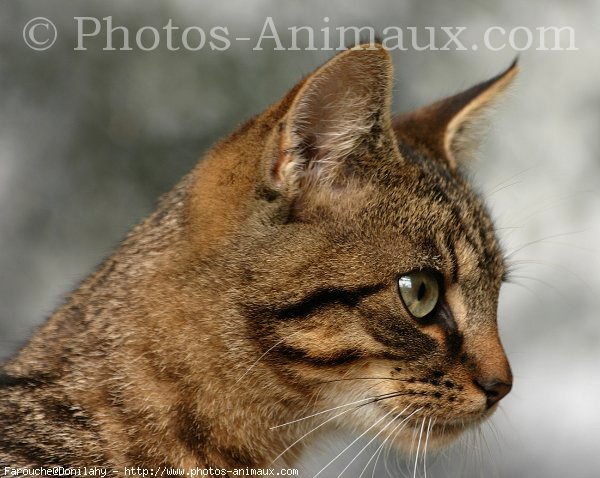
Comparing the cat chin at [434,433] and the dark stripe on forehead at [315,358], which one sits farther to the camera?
the cat chin at [434,433]

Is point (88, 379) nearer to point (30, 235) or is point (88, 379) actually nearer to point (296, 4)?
point (30, 235)

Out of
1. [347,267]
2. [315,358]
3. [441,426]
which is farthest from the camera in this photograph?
[441,426]

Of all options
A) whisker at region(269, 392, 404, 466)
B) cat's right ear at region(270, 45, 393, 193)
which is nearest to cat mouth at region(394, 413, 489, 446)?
whisker at region(269, 392, 404, 466)

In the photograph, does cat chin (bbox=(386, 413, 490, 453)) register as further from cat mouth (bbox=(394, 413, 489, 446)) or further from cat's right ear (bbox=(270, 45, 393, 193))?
cat's right ear (bbox=(270, 45, 393, 193))

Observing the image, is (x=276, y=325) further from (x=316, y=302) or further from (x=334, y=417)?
(x=334, y=417)

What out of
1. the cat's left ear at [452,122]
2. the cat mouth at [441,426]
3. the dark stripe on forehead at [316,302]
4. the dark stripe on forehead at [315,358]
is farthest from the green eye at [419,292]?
the cat's left ear at [452,122]

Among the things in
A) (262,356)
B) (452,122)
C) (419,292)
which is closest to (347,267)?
(419,292)

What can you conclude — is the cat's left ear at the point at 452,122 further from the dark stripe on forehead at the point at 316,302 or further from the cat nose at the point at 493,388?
the cat nose at the point at 493,388
